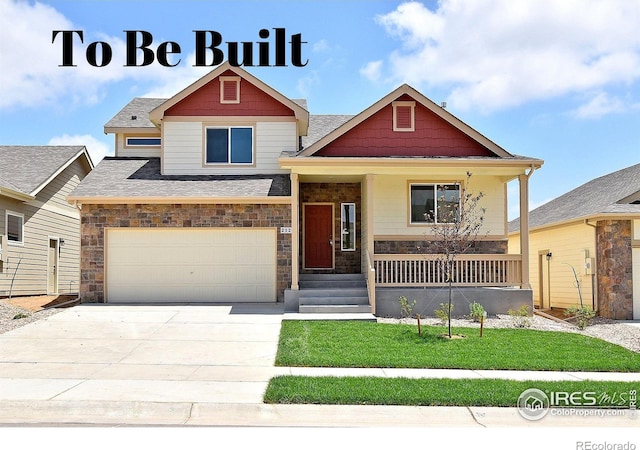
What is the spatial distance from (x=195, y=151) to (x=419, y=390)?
12.5 meters

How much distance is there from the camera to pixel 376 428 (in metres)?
7.09

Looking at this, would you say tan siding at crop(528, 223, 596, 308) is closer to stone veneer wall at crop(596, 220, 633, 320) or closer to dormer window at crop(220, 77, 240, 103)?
stone veneer wall at crop(596, 220, 633, 320)

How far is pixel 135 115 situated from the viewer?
70.7 ft

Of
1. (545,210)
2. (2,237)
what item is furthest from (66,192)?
(545,210)

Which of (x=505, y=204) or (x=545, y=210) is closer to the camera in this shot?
(x=505, y=204)

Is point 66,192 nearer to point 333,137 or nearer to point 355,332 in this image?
point 333,137

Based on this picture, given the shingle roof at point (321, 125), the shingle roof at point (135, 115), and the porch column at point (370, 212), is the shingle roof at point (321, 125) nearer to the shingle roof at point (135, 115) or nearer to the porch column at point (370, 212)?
the porch column at point (370, 212)

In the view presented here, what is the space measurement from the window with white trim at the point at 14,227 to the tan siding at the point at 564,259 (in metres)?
16.7

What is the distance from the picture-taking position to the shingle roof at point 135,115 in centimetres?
2090

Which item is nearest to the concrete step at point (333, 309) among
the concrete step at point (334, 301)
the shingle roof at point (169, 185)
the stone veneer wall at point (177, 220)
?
the concrete step at point (334, 301)

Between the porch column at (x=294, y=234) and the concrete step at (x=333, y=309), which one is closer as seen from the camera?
the concrete step at (x=333, y=309)

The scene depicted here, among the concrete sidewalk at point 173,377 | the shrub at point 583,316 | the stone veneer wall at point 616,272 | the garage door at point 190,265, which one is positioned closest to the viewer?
the concrete sidewalk at point 173,377

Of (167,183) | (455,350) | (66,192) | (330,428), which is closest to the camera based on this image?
(330,428)

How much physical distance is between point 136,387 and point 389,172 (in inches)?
378
